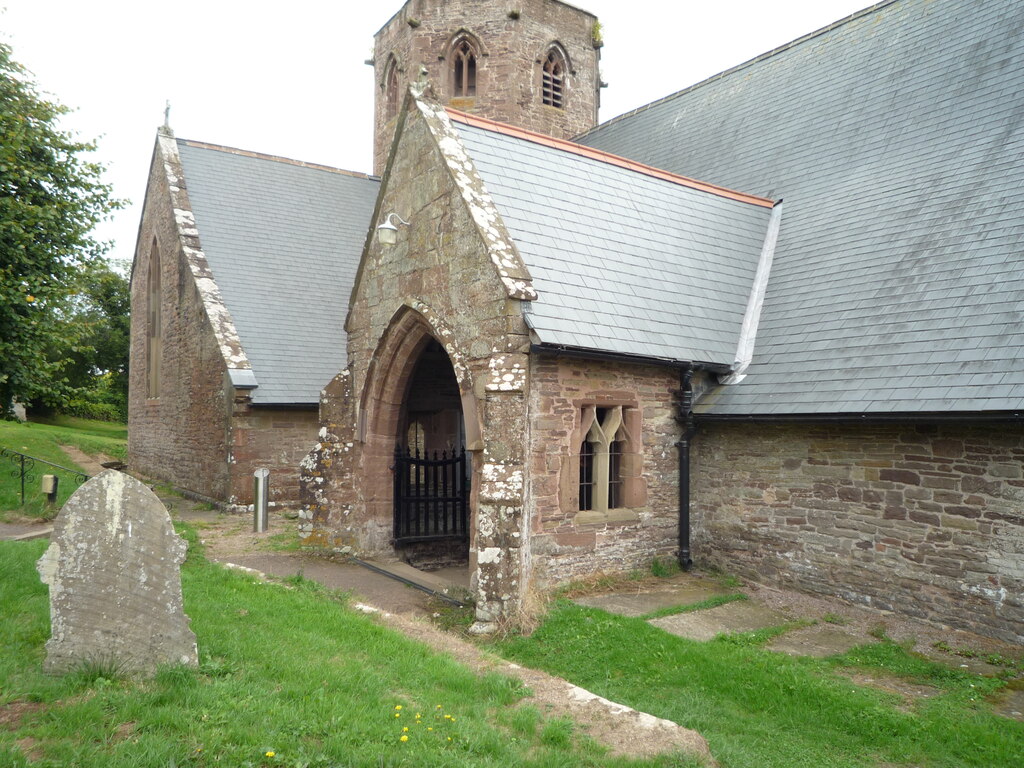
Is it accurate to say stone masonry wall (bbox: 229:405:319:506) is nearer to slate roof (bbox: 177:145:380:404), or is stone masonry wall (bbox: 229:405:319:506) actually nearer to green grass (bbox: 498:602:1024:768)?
slate roof (bbox: 177:145:380:404)

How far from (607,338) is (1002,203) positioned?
521 cm

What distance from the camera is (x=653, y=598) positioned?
909 cm

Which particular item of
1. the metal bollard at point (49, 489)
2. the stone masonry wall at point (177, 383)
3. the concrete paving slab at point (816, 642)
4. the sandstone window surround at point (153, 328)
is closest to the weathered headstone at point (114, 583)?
the concrete paving slab at point (816, 642)

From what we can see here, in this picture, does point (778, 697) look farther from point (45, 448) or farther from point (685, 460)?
point (45, 448)

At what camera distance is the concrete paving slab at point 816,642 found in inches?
290

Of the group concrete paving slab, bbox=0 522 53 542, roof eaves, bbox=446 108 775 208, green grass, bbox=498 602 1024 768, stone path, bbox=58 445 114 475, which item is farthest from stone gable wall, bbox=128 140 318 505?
green grass, bbox=498 602 1024 768

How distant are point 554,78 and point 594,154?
41.6 ft

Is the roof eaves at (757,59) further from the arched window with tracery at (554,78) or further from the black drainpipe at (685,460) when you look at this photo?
the black drainpipe at (685,460)

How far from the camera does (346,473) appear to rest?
11992mm

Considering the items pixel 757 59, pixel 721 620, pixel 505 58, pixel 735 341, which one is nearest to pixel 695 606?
pixel 721 620

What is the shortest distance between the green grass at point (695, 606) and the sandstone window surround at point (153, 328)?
59.0 ft

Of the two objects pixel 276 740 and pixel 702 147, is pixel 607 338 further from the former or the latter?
pixel 702 147

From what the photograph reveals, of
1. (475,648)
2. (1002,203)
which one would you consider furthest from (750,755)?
(1002,203)

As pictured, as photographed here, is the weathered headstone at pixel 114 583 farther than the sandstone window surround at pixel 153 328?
No
